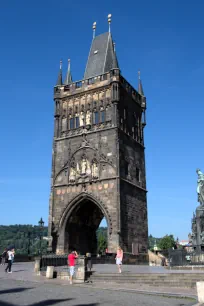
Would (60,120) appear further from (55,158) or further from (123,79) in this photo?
(123,79)

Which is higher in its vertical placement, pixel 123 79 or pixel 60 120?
pixel 123 79

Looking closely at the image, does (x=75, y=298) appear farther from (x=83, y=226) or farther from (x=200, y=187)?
(x=83, y=226)

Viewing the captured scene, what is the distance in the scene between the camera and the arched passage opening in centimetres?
3275

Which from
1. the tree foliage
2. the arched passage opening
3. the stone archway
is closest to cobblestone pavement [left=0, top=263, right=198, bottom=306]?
the stone archway

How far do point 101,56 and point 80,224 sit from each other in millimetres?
19348

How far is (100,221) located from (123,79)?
50.7 ft

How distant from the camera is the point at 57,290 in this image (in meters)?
11.5

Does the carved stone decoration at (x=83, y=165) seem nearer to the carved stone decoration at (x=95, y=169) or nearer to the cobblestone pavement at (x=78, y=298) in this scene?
the carved stone decoration at (x=95, y=169)

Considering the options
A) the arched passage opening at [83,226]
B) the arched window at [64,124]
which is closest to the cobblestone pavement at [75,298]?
the arched passage opening at [83,226]

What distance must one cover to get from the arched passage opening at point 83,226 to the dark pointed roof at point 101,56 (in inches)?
588

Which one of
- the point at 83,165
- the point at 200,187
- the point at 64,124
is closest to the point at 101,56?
the point at 64,124

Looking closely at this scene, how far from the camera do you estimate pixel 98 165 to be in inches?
1280

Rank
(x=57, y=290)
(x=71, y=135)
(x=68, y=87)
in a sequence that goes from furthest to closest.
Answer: (x=68, y=87) < (x=71, y=135) < (x=57, y=290)

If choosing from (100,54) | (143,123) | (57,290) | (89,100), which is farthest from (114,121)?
(57,290)
